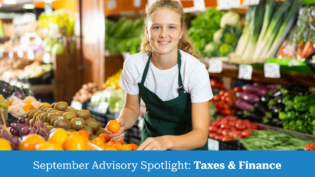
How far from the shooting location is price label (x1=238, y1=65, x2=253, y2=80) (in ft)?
9.22

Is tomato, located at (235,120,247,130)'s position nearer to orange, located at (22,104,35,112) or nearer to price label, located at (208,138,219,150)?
price label, located at (208,138,219,150)

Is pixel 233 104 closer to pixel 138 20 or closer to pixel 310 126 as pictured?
pixel 310 126

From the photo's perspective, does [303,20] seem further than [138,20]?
No

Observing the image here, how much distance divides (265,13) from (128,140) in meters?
2.15

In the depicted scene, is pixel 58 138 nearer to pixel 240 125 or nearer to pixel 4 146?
pixel 4 146

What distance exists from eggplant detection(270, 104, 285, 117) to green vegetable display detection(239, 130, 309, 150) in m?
0.27

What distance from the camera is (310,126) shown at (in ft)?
8.35

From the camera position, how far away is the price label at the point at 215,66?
3055 millimetres

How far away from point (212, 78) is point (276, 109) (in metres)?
1.25

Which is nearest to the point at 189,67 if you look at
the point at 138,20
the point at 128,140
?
the point at 128,140

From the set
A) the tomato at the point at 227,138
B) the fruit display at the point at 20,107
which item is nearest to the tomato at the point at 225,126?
the tomato at the point at 227,138
